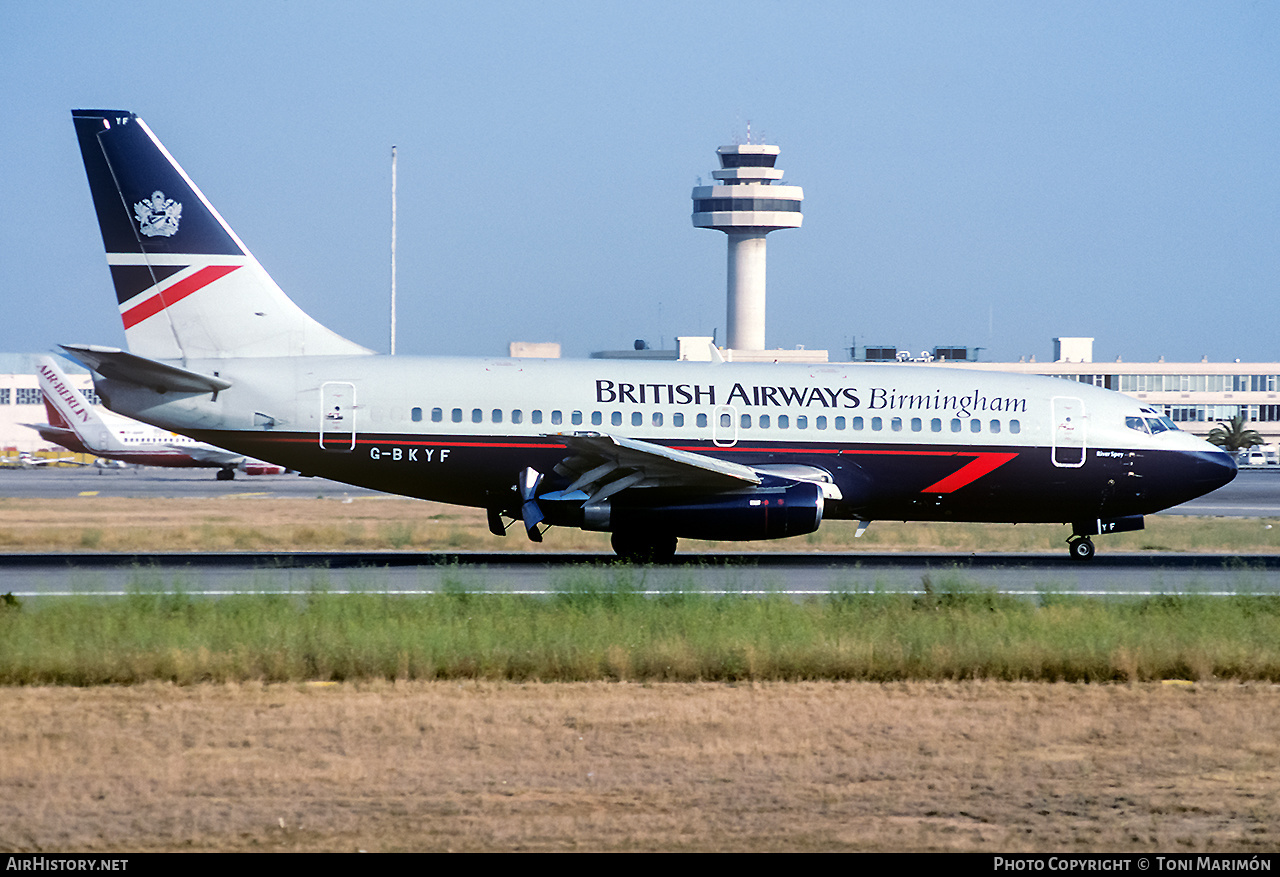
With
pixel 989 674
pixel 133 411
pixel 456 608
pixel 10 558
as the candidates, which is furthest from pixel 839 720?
pixel 10 558

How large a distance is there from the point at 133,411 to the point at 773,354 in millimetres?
109615

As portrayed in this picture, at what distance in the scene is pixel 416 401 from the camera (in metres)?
25.3

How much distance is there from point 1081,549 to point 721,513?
26.8ft

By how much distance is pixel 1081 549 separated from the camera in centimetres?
2755

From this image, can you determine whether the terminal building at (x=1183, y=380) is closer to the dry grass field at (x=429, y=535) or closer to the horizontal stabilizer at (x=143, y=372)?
the dry grass field at (x=429, y=535)

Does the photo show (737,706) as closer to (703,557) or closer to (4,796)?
(4,796)

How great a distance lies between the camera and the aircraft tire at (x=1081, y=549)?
89.9 ft

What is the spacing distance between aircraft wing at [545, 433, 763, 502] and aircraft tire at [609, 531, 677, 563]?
4.66 feet

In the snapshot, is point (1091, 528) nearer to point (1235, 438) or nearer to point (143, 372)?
point (143, 372)

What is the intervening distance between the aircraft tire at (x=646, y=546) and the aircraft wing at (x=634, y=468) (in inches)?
55.9

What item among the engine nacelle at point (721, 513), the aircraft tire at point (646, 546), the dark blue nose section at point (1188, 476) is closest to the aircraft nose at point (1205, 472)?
the dark blue nose section at point (1188, 476)

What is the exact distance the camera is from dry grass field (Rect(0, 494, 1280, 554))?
30.1 m

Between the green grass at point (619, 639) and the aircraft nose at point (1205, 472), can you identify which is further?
the aircraft nose at point (1205, 472)

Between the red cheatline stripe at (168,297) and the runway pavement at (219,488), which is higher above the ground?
the red cheatline stripe at (168,297)
